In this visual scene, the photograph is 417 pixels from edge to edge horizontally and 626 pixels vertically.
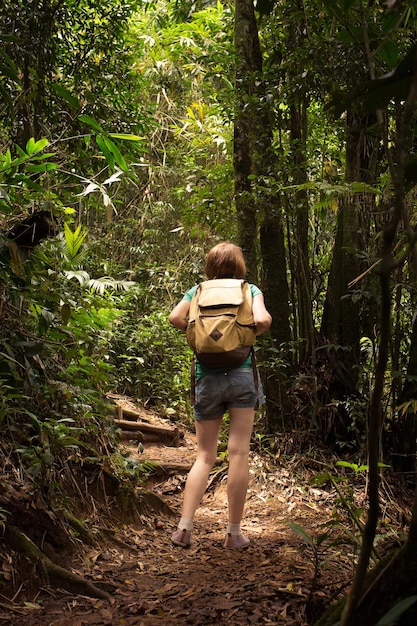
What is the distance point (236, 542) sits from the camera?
137 inches

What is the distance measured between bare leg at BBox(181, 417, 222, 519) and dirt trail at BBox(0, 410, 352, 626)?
0.26m

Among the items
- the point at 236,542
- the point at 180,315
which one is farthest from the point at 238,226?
the point at 236,542

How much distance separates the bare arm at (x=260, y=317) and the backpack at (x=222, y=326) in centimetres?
3

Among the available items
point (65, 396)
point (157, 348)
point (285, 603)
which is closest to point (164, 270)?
point (157, 348)

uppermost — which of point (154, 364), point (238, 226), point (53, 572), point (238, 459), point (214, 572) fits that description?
point (238, 226)

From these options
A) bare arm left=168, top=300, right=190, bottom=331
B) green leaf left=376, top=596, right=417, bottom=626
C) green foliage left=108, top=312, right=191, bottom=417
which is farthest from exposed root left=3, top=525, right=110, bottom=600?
green foliage left=108, top=312, right=191, bottom=417

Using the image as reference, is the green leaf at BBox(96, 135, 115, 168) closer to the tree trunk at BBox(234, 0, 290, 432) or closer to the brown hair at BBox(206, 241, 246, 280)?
the brown hair at BBox(206, 241, 246, 280)

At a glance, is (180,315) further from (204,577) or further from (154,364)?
(154,364)

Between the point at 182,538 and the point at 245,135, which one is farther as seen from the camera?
the point at 245,135

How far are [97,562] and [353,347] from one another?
327cm

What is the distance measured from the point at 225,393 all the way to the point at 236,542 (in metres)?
0.86

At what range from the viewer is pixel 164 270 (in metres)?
Answer: 11.2

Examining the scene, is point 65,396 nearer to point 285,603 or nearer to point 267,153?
point 285,603

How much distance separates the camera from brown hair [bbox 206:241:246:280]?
149 inches
